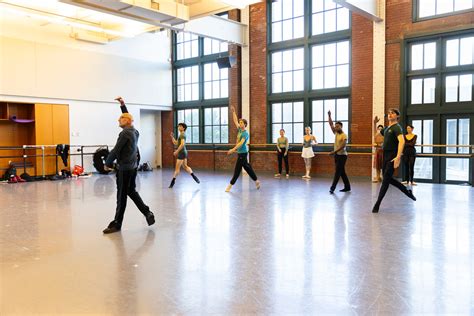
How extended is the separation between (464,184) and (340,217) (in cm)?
563

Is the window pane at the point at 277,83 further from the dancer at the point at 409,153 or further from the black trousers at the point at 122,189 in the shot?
the black trousers at the point at 122,189

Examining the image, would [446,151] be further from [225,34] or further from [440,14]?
[225,34]

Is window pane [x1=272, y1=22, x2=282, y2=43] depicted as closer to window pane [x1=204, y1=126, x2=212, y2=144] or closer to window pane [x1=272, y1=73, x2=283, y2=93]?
window pane [x1=272, y1=73, x2=283, y2=93]

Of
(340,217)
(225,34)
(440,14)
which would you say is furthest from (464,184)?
(225,34)

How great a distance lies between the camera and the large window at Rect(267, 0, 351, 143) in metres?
12.0

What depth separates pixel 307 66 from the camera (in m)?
12.6

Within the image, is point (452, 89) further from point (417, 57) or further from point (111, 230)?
point (111, 230)

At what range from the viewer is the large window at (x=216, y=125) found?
1511cm

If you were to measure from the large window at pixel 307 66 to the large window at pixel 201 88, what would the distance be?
218 cm

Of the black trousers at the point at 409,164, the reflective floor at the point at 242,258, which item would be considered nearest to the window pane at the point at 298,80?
the black trousers at the point at 409,164

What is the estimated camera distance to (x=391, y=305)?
276 cm

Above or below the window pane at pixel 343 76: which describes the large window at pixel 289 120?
below

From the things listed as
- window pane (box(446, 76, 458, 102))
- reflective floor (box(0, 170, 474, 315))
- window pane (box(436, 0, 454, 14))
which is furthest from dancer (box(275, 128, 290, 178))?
reflective floor (box(0, 170, 474, 315))

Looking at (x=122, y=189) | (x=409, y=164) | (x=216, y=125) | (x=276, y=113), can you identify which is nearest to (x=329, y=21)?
(x=276, y=113)
